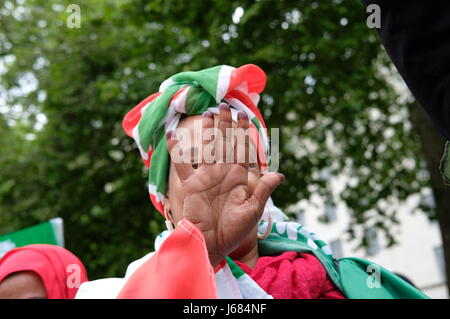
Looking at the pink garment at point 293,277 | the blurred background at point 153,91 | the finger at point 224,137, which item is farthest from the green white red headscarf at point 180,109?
the blurred background at point 153,91

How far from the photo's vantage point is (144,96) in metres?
6.16

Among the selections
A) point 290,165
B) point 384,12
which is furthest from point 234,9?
point 384,12

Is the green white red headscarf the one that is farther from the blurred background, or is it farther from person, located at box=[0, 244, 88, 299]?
the blurred background

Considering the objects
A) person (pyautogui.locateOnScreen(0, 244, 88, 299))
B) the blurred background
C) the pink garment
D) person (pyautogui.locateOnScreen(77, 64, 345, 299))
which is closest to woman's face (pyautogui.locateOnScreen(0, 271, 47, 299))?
person (pyautogui.locateOnScreen(0, 244, 88, 299))

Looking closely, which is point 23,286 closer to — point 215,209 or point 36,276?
point 36,276

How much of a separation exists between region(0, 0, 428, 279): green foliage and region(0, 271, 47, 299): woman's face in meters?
3.52

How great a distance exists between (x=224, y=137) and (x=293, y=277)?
0.62 metres

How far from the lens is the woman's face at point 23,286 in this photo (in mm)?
2496

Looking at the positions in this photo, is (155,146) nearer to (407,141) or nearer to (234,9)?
(234,9)

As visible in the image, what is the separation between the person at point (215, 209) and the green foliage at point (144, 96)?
3.63 metres

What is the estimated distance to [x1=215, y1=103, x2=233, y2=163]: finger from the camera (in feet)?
4.66

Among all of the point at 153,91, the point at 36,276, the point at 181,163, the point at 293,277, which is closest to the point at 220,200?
the point at 181,163

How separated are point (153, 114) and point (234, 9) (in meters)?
4.09

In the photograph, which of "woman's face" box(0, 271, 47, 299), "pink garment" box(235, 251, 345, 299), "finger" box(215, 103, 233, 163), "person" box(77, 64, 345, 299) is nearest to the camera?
"person" box(77, 64, 345, 299)
